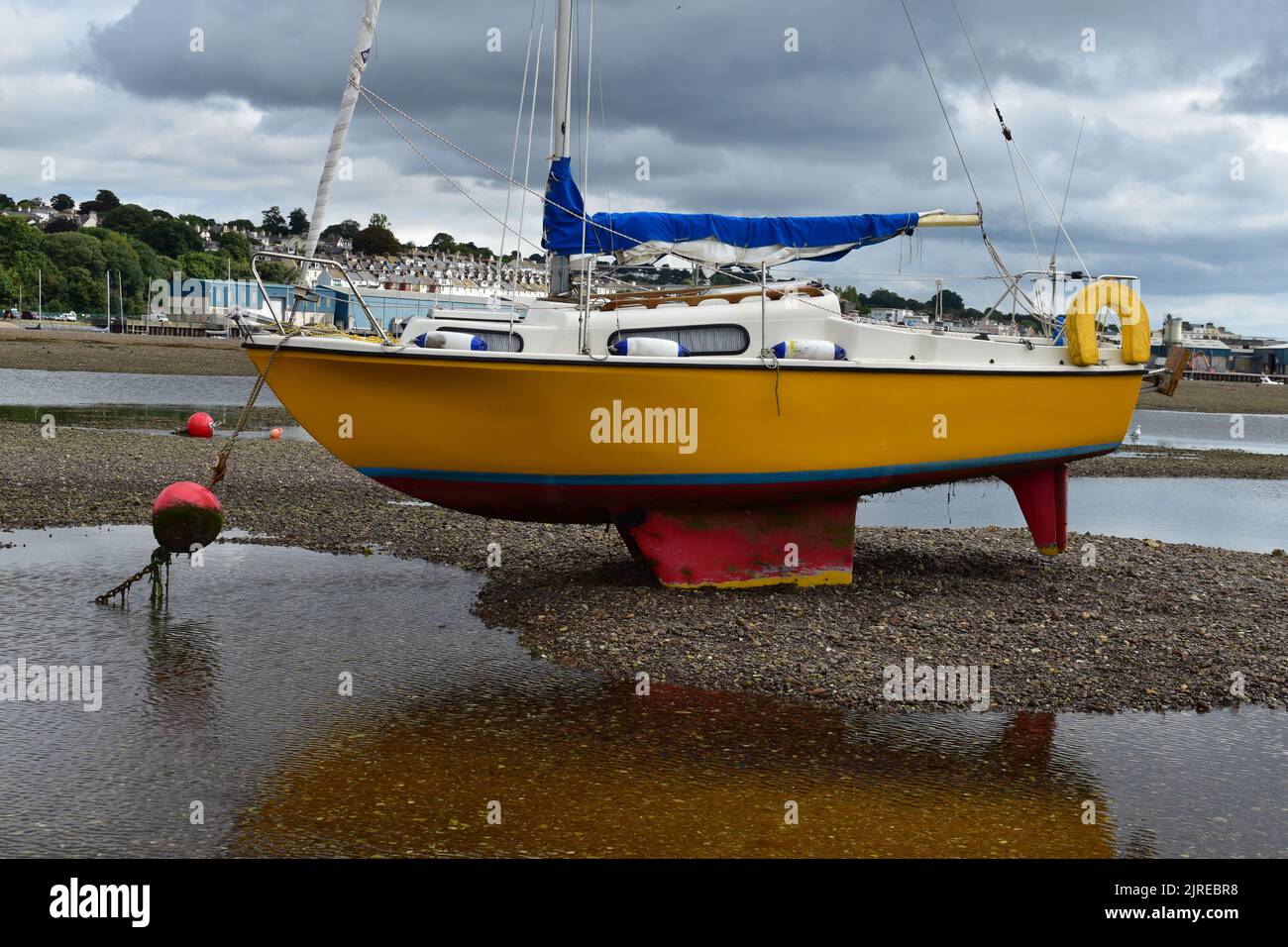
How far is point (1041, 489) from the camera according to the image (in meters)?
12.8

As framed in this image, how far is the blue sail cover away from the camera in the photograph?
1192 centimetres

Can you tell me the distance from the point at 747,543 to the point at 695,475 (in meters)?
1.06

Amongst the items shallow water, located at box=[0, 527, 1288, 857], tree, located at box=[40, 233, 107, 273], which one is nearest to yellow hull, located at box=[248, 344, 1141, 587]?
shallow water, located at box=[0, 527, 1288, 857]

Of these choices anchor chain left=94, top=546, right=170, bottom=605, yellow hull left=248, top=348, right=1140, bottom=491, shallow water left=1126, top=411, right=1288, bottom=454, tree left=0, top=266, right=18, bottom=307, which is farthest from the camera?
tree left=0, top=266, right=18, bottom=307

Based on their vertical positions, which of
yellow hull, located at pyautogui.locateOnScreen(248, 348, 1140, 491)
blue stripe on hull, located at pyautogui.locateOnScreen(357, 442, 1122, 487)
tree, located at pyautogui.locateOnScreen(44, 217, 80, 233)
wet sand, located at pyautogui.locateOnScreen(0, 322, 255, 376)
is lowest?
blue stripe on hull, located at pyautogui.locateOnScreen(357, 442, 1122, 487)

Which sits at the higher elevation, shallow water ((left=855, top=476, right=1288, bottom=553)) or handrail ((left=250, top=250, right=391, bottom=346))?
handrail ((left=250, top=250, right=391, bottom=346))

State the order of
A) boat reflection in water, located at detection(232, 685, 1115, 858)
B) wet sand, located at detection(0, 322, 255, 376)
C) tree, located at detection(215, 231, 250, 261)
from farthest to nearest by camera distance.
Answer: tree, located at detection(215, 231, 250, 261), wet sand, located at detection(0, 322, 255, 376), boat reflection in water, located at detection(232, 685, 1115, 858)

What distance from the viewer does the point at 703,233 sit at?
40.1 ft

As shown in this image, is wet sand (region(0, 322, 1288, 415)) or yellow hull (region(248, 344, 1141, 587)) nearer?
yellow hull (region(248, 344, 1141, 587))

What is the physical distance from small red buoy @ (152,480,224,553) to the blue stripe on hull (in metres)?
1.46

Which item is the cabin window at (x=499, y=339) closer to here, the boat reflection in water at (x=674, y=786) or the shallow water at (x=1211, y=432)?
the boat reflection in water at (x=674, y=786)

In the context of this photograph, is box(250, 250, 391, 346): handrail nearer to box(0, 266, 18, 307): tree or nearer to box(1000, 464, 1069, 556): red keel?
box(1000, 464, 1069, 556): red keel

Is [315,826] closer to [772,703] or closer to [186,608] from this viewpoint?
[772,703]
